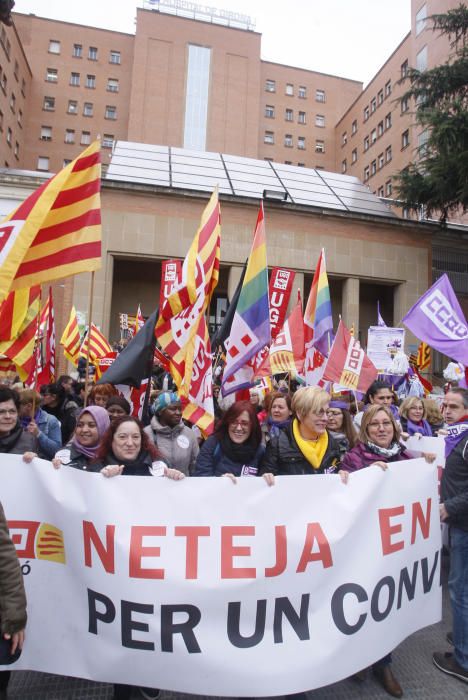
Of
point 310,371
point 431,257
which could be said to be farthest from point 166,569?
point 431,257

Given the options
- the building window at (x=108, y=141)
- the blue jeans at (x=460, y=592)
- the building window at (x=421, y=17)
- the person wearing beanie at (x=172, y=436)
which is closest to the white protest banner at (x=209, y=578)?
the blue jeans at (x=460, y=592)

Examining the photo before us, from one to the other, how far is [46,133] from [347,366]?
160 feet

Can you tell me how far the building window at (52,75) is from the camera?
153 feet

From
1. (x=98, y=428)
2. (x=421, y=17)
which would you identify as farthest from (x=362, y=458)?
(x=421, y=17)

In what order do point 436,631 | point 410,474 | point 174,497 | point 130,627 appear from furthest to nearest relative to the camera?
point 436,631
point 410,474
point 174,497
point 130,627

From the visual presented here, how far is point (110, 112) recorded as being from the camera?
156ft

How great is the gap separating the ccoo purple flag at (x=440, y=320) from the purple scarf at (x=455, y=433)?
2457 millimetres

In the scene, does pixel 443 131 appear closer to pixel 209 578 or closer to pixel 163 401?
pixel 163 401

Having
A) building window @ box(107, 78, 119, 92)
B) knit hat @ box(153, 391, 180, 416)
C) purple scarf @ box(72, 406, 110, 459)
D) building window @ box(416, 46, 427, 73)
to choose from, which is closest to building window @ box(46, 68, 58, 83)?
building window @ box(107, 78, 119, 92)

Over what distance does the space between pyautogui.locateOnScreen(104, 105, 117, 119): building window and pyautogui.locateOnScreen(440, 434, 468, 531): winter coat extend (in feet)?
172

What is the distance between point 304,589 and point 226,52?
2200 inches

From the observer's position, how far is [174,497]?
2652 millimetres

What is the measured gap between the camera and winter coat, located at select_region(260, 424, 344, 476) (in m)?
3.13

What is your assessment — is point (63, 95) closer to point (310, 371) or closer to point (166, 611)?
point (310, 371)
